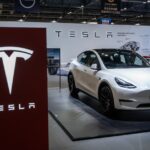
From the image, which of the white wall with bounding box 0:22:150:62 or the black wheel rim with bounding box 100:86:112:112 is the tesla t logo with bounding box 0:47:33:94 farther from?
the white wall with bounding box 0:22:150:62

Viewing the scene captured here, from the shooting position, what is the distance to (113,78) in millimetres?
4809

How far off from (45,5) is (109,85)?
1667 cm

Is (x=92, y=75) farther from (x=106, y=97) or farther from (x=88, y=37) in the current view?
(x=88, y=37)

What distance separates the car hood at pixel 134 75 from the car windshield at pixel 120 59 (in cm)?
36

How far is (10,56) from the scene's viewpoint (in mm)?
1926

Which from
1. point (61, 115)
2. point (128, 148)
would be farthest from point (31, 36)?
point (61, 115)

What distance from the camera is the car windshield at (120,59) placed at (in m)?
5.56

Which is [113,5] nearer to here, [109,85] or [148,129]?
[109,85]

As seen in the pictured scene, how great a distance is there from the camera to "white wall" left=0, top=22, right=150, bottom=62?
1018cm

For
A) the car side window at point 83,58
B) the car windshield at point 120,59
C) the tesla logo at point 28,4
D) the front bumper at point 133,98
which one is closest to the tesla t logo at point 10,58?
the front bumper at point 133,98

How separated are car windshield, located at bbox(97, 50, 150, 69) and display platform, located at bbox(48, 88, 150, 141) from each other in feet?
3.35

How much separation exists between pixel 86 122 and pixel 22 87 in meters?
2.83

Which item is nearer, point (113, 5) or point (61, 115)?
point (61, 115)

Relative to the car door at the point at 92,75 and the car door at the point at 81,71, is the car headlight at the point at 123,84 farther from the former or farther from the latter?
the car door at the point at 81,71
